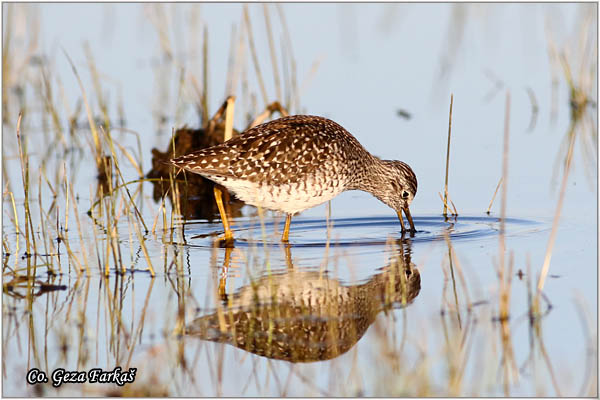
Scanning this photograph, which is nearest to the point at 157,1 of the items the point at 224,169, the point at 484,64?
the point at 484,64

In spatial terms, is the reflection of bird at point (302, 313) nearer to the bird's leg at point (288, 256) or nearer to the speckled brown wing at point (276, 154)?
the bird's leg at point (288, 256)

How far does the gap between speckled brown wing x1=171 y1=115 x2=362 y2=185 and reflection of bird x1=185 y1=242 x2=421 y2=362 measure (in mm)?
1594

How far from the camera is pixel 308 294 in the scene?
8.61m

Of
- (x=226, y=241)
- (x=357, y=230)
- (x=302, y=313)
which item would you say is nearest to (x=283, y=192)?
(x=226, y=241)

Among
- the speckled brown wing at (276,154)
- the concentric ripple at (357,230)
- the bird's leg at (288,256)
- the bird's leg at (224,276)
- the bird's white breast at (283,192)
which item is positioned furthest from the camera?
the concentric ripple at (357,230)

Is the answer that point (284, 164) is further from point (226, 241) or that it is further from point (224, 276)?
point (224, 276)

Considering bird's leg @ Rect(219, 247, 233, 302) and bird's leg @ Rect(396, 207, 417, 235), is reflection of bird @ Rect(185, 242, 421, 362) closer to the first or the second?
bird's leg @ Rect(219, 247, 233, 302)

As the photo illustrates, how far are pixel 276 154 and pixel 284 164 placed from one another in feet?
0.48

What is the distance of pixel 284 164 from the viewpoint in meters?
10.7

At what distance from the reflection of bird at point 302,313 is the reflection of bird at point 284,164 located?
5.13ft

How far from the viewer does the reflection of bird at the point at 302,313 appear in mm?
7355

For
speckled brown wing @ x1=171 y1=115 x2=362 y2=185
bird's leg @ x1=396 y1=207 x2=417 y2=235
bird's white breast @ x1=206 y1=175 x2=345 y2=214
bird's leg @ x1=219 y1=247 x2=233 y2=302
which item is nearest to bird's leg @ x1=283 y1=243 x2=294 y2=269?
bird's white breast @ x1=206 y1=175 x2=345 y2=214

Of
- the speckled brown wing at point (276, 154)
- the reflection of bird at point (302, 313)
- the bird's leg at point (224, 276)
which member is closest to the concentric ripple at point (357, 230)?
the bird's leg at point (224, 276)

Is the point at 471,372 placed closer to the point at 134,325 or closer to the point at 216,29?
the point at 134,325
